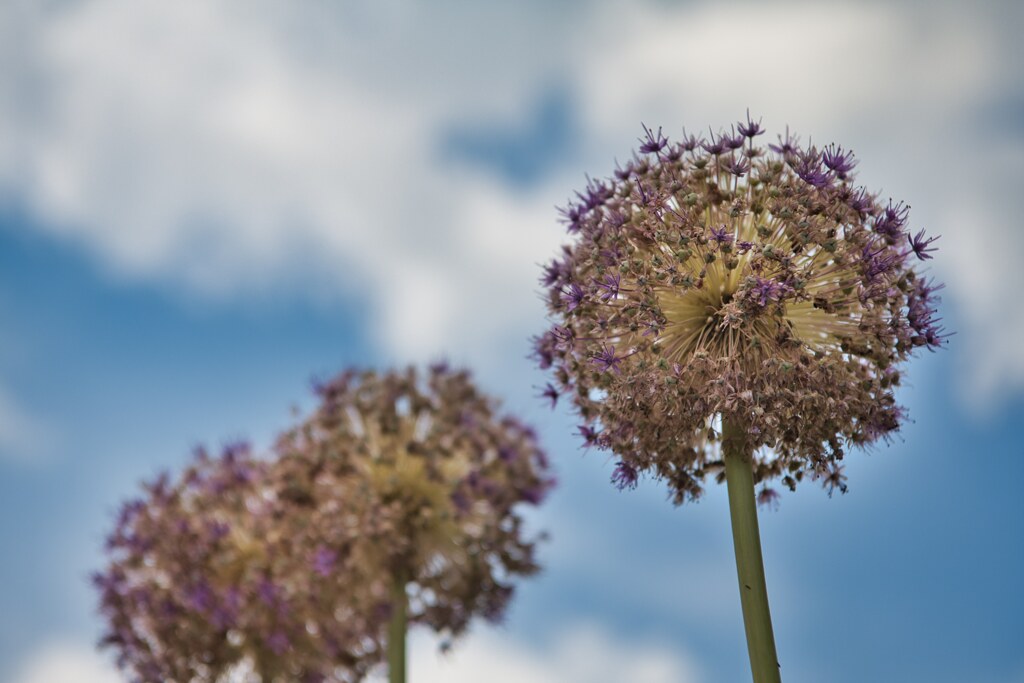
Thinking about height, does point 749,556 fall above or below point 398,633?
below

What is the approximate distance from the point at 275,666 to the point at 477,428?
2993mm

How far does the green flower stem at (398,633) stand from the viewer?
9.24m

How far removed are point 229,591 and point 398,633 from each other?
1720 mm

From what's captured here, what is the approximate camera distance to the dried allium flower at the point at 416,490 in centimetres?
955

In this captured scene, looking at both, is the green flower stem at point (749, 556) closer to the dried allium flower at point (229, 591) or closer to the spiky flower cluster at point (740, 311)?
the spiky flower cluster at point (740, 311)

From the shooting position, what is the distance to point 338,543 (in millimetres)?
9445

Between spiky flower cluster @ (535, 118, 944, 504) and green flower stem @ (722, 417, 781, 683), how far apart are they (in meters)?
0.19

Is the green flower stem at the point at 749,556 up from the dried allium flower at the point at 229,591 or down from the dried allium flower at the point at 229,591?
down

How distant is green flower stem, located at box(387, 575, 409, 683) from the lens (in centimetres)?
924

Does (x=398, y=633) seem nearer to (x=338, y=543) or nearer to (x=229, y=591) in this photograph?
(x=338, y=543)

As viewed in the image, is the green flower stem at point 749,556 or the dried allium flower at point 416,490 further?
the dried allium flower at point 416,490

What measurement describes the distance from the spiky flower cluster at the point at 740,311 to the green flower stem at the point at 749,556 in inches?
7.4

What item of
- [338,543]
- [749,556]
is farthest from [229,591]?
[749,556]

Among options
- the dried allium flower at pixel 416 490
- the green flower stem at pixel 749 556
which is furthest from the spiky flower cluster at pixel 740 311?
the dried allium flower at pixel 416 490
